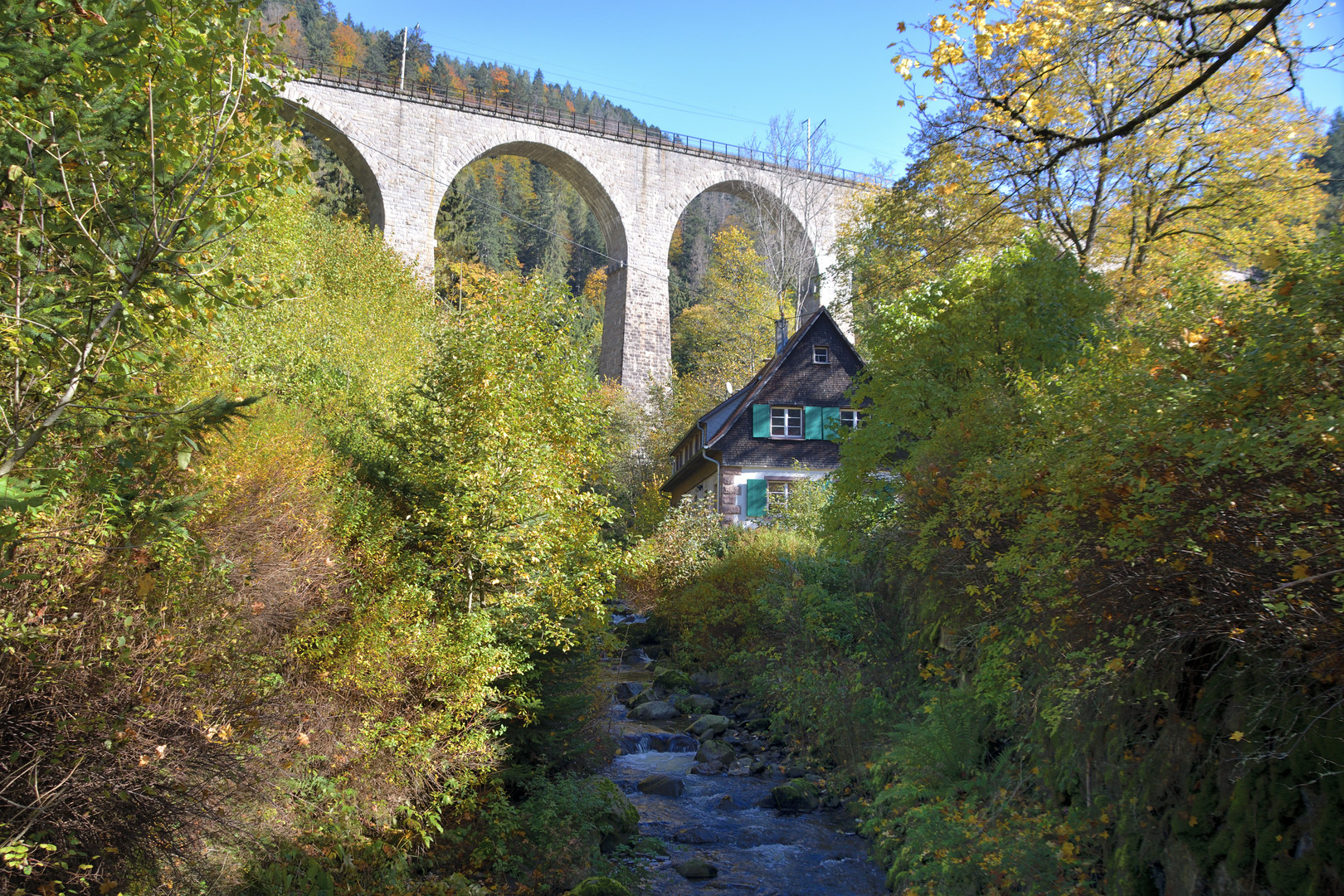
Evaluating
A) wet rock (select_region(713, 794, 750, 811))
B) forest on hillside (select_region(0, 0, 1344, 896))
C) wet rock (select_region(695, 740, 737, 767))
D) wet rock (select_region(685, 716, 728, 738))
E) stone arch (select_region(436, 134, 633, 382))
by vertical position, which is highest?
stone arch (select_region(436, 134, 633, 382))

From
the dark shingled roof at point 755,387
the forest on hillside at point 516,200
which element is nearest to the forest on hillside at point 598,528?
the dark shingled roof at point 755,387

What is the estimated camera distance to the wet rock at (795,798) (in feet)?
36.0

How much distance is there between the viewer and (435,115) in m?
31.9

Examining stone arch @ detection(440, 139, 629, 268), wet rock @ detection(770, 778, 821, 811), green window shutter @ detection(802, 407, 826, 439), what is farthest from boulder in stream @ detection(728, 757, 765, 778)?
stone arch @ detection(440, 139, 629, 268)

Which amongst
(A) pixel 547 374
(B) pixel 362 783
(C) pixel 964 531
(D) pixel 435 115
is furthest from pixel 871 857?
(D) pixel 435 115

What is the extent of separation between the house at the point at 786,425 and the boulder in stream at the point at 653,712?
886 centimetres

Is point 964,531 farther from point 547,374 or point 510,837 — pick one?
point 510,837

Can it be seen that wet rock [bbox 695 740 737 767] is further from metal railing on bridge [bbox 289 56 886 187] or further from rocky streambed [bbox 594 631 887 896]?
metal railing on bridge [bbox 289 56 886 187]

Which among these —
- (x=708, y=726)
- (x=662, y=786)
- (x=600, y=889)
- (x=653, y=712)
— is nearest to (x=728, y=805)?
(x=662, y=786)

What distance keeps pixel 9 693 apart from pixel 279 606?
2484mm

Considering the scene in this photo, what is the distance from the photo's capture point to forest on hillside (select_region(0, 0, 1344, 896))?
3951 mm

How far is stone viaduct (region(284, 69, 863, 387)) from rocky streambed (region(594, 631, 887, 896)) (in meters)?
18.8

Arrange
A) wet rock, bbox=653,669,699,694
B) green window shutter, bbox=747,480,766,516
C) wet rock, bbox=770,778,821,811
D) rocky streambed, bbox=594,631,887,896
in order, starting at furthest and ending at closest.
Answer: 1. green window shutter, bbox=747,480,766,516
2. wet rock, bbox=653,669,699,694
3. wet rock, bbox=770,778,821,811
4. rocky streambed, bbox=594,631,887,896

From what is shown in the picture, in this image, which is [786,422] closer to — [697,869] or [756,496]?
[756,496]
